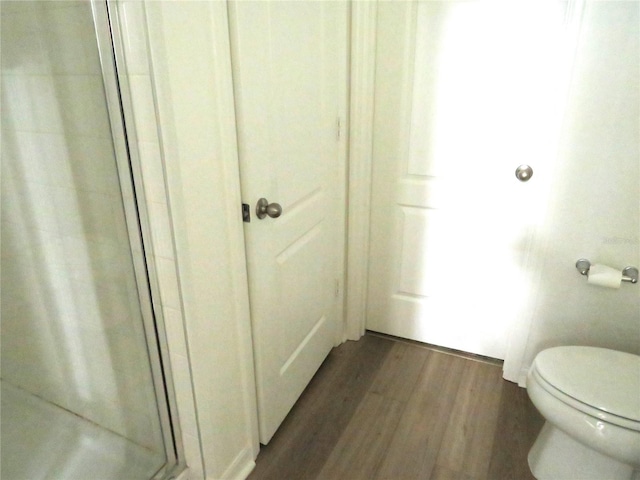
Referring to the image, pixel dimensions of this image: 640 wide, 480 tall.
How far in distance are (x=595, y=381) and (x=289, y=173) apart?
3.66 feet

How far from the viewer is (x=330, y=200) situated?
1748mm

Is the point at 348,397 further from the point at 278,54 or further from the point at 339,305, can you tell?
the point at 278,54

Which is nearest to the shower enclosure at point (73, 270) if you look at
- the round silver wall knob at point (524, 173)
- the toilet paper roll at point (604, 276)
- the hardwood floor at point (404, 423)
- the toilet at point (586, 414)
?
the hardwood floor at point (404, 423)

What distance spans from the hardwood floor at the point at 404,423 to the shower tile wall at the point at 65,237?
553 mm

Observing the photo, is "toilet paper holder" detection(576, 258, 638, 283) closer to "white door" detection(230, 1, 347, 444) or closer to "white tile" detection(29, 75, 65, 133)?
"white door" detection(230, 1, 347, 444)

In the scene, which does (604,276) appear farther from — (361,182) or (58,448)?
(58,448)

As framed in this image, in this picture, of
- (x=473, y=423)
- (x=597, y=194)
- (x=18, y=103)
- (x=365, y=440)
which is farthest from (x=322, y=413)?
(x=18, y=103)

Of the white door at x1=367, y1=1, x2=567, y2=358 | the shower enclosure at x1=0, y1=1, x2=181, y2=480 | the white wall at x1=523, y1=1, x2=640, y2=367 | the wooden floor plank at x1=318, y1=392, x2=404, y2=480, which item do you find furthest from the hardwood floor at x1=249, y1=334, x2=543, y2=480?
A: the shower enclosure at x1=0, y1=1, x2=181, y2=480

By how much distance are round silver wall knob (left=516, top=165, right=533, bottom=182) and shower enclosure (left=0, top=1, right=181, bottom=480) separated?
1308mm

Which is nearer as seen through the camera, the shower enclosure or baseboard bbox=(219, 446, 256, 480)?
the shower enclosure

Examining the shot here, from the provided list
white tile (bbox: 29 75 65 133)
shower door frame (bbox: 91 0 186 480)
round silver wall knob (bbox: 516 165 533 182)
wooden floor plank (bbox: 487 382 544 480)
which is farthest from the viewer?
round silver wall knob (bbox: 516 165 533 182)

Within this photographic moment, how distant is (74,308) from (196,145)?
0.68 meters

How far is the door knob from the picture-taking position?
4.00 feet

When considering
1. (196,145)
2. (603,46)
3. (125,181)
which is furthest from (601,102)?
(125,181)
